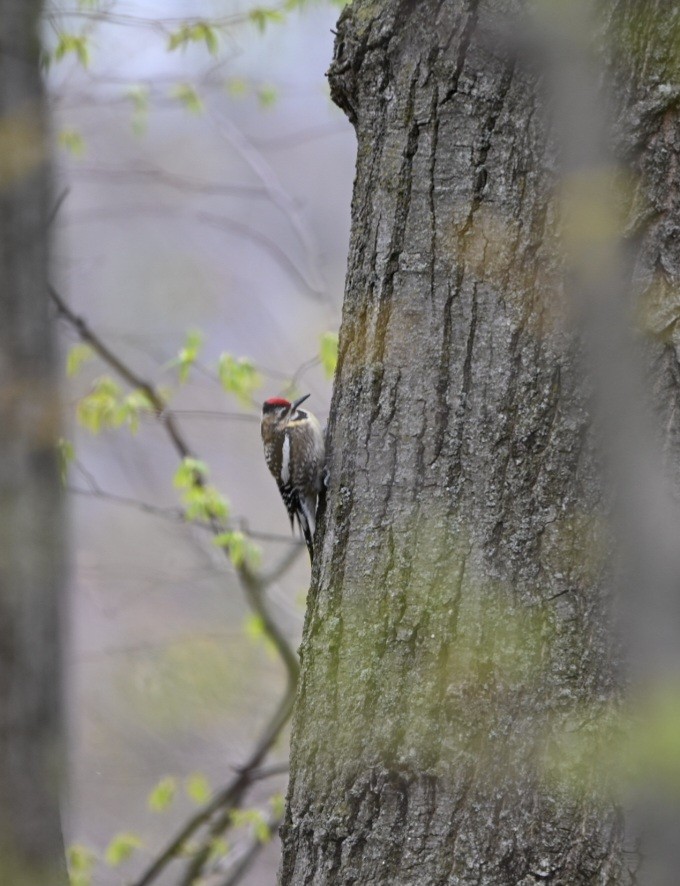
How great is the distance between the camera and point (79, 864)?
4578mm

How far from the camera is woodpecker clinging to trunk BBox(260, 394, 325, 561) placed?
388cm

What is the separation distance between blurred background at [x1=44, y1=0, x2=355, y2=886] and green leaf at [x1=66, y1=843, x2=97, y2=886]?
0.04m

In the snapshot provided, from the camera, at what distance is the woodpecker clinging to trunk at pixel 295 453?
388cm

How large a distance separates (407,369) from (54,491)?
2.23 meters

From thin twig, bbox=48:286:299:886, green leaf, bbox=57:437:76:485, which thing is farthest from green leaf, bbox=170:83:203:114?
green leaf, bbox=57:437:76:485

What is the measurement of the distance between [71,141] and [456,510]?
406 centimetres

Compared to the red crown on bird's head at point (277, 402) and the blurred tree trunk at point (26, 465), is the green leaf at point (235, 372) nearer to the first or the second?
the red crown on bird's head at point (277, 402)

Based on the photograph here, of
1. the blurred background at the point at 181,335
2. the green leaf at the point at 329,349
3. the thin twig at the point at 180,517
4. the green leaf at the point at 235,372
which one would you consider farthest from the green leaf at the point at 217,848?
the green leaf at the point at 329,349

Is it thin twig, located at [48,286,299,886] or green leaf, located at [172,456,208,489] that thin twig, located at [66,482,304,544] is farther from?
green leaf, located at [172,456,208,489]

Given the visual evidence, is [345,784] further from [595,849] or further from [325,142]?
[325,142]

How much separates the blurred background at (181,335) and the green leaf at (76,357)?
0.05 ft

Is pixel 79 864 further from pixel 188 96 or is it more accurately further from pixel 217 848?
pixel 188 96

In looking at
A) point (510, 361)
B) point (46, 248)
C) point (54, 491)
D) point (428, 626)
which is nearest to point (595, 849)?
point (428, 626)

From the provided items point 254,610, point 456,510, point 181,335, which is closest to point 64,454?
point 254,610
